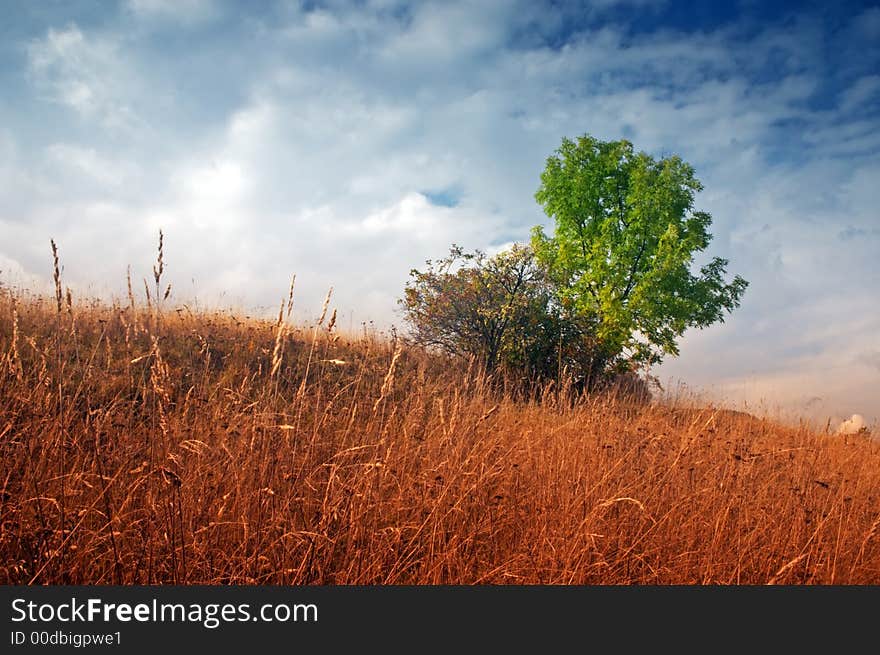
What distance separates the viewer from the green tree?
58.4 feet

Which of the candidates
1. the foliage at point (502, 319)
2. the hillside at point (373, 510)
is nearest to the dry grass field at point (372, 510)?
the hillside at point (373, 510)

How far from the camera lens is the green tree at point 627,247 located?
17.8m

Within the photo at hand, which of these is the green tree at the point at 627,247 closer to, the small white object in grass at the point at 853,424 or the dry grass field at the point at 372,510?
the small white object in grass at the point at 853,424

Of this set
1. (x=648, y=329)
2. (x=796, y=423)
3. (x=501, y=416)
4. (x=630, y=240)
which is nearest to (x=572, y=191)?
(x=630, y=240)

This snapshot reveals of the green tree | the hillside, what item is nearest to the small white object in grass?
the green tree

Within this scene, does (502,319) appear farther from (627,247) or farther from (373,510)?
(373,510)

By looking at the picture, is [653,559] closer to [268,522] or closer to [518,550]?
[518,550]

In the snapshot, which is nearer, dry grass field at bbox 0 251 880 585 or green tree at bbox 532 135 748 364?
dry grass field at bbox 0 251 880 585

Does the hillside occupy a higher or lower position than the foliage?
lower

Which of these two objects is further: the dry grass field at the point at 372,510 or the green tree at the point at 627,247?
the green tree at the point at 627,247

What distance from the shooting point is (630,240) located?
18.5m

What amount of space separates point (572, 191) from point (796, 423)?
12.3 meters

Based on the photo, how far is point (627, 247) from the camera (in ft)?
60.2

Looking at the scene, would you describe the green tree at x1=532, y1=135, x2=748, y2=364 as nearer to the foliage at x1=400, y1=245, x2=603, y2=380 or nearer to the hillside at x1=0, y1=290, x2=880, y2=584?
the foliage at x1=400, y1=245, x2=603, y2=380
